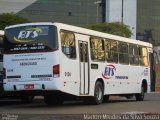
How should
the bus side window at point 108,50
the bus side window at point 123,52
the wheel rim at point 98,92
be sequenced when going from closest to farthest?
the wheel rim at point 98,92 → the bus side window at point 108,50 → the bus side window at point 123,52

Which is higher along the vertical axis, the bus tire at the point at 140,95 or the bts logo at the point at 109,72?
the bts logo at the point at 109,72

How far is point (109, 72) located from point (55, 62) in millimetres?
4738

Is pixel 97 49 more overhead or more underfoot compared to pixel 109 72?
more overhead

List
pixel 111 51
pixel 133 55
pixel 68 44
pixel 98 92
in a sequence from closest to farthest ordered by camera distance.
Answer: pixel 68 44
pixel 98 92
pixel 111 51
pixel 133 55

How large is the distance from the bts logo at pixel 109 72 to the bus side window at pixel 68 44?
9.58 ft

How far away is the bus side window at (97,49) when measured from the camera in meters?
21.8

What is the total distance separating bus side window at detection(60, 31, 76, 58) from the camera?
64.1 ft

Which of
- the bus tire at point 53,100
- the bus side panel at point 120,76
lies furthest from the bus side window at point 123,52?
the bus tire at point 53,100

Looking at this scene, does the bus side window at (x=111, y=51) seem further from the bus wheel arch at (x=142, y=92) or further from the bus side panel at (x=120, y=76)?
the bus wheel arch at (x=142, y=92)

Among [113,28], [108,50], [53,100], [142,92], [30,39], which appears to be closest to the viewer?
[30,39]

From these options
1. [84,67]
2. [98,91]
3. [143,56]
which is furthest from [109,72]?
[143,56]

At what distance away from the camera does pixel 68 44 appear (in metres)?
19.9

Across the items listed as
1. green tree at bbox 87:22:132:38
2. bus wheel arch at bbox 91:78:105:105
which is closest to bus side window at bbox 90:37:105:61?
bus wheel arch at bbox 91:78:105:105

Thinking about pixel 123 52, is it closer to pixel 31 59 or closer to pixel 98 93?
pixel 98 93
